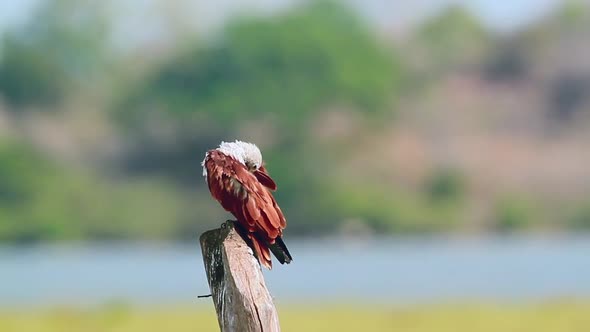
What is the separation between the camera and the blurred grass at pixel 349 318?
13.3 m

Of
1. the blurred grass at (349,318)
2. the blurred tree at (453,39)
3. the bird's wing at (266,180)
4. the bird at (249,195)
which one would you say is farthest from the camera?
the blurred tree at (453,39)

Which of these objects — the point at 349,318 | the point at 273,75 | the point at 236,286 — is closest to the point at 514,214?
the point at 273,75

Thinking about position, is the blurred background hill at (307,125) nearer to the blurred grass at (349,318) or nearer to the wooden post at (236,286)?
the blurred grass at (349,318)

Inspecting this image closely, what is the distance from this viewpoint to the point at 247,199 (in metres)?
4.81

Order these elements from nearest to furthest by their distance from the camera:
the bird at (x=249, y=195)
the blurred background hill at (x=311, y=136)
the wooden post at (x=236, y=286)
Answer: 1. the wooden post at (x=236, y=286)
2. the bird at (x=249, y=195)
3. the blurred background hill at (x=311, y=136)

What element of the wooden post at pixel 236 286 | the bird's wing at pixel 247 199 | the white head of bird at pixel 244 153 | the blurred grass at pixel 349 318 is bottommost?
the wooden post at pixel 236 286

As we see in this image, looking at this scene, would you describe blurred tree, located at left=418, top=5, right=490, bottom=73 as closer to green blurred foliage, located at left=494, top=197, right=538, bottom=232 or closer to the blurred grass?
green blurred foliage, located at left=494, top=197, right=538, bottom=232

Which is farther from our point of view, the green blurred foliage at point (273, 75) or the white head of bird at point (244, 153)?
the green blurred foliage at point (273, 75)

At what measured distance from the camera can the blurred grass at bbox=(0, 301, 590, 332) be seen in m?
13.3

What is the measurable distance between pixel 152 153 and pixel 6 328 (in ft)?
79.6

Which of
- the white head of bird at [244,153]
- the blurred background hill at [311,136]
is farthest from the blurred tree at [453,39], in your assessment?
the white head of bird at [244,153]

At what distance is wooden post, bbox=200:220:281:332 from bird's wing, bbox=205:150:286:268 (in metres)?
0.17

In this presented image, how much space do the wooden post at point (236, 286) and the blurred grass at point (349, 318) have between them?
27.6ft

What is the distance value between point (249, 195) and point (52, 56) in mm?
37270
